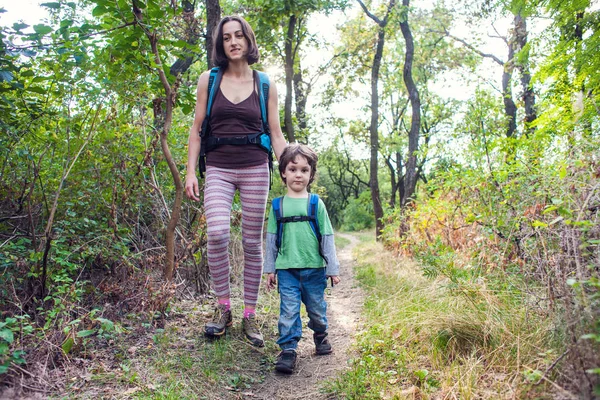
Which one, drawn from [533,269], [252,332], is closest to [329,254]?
[252,332]

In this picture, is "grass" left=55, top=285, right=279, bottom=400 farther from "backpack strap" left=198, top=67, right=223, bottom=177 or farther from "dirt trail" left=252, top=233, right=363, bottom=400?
"backpack strap" left=198, top=67, right=223, bottom=177

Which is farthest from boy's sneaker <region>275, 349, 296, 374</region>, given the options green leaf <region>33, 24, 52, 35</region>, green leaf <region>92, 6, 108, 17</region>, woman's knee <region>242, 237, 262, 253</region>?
green leaf <region>92, 6, 108, 17</region>

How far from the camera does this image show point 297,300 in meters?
3.06

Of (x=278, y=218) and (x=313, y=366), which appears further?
(x=278, y=218)

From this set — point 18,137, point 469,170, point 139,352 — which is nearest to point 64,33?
point 18,137

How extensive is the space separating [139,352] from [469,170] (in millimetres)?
3714

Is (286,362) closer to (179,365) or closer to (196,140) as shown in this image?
(179,365)

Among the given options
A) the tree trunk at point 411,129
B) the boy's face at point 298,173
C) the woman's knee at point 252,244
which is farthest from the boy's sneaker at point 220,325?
the tree trunk at point 411,129

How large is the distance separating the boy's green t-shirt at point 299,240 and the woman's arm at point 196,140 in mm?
625

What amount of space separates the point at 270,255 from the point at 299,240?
0.24 m

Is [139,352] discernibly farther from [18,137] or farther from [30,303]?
[18,137]

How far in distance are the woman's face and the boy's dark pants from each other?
62.9 inches

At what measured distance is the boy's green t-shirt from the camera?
3.08 m

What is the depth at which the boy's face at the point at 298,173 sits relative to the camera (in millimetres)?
3139
